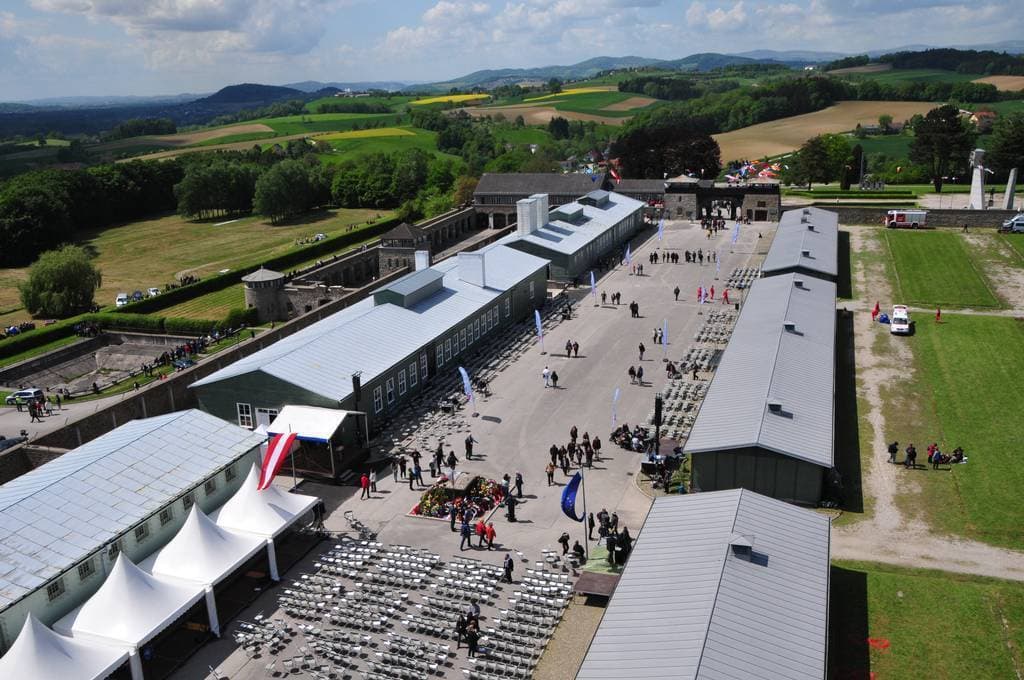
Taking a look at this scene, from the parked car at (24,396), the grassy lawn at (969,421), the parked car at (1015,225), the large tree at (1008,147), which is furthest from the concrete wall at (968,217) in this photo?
the parked car at (24,396)

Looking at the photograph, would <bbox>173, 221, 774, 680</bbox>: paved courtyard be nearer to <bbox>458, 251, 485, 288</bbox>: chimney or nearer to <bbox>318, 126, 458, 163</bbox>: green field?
<bbox>458, 251, 485, 288</bbox>: chimney

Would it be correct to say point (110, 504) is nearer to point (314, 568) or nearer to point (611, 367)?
point (314, 568)

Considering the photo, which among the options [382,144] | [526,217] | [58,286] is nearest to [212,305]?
[58,286]

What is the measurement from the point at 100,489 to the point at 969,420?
33.1 metres

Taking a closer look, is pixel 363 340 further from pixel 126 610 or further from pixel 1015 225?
pixel 1015 225

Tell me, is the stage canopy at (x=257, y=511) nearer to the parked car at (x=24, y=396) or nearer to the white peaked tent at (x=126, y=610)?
→ the white peaked tent at (x=126, y=610)

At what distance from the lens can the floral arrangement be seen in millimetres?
27953

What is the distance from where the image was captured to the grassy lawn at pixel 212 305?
64.1m

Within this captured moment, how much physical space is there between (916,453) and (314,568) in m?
22.6

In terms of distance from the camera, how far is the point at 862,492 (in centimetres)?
2845

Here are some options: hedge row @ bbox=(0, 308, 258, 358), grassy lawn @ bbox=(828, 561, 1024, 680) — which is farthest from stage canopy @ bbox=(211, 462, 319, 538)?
hedge row @ bbox=(0, 308, 258, 358)

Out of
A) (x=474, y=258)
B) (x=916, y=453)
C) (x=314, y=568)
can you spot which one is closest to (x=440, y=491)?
(x=314, y=568)

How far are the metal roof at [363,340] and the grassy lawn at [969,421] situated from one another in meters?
21.7

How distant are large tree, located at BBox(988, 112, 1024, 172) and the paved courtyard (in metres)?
48.8
